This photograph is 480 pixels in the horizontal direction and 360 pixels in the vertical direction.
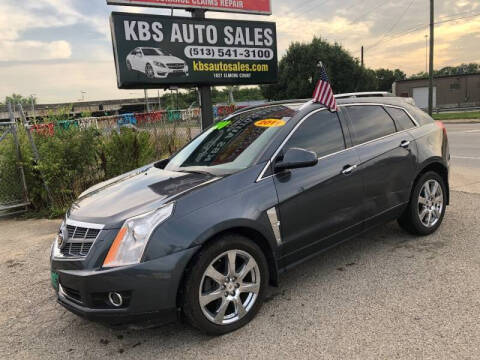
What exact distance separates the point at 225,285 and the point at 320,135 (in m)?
1.68

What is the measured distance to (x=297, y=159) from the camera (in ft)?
10.6

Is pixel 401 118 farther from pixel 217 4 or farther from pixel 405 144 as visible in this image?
pixel 217 4

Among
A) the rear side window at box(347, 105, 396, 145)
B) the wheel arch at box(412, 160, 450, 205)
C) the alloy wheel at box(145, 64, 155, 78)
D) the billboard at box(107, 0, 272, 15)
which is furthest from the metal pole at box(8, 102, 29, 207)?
the wheel arch at box(412, 160, 450, 205)

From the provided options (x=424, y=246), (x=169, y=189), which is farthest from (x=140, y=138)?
(x=424, y=246)

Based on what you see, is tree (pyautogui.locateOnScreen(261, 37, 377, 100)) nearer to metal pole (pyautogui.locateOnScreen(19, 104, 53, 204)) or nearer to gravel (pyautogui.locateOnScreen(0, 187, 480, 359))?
metal pole (pyautogui.locateOnScreen(19, 104, 53, 204))

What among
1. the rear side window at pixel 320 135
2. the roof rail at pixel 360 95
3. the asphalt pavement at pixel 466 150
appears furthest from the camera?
the asphalt pavement at pixel 466 150

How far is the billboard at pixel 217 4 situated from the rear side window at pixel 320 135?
17.2ft

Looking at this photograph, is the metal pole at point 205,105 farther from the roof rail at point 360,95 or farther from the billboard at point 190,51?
the roof rail at point 360,95

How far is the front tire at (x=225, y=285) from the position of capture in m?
2.76

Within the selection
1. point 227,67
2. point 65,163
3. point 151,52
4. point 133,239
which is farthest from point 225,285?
point 227,67

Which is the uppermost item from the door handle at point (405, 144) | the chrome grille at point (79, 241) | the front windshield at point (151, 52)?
the front windshield at point (151, 52)

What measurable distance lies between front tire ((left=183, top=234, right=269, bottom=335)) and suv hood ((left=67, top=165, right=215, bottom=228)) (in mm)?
525

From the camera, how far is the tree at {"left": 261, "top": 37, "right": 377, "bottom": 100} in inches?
1737

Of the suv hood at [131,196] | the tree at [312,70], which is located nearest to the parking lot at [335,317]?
the suv hood at [131,196]
